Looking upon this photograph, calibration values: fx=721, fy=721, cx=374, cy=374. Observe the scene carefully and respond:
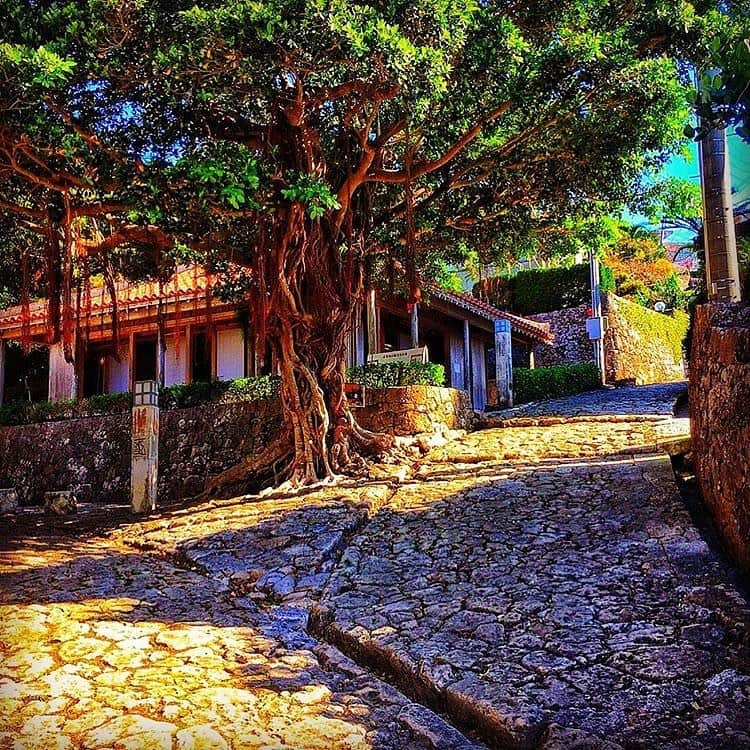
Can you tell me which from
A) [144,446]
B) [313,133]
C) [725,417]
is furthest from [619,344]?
[725,417]

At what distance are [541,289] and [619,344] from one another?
3999 mm

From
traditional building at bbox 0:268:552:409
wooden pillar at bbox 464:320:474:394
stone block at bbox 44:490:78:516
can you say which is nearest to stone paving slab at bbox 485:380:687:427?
wooden pillar at bbox 464:320:474:394

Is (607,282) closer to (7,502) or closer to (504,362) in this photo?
(504,362)

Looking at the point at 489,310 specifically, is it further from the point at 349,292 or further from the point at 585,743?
the point at 585,743

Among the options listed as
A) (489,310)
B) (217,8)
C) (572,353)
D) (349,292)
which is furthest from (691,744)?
(572,353)

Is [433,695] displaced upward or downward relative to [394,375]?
downward

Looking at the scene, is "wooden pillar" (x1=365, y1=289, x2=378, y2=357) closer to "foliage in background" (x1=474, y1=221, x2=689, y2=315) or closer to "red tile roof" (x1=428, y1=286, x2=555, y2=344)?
"red tile roof" (x1=428, y1=286, x2=555, y2=344)

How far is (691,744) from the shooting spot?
313 cm

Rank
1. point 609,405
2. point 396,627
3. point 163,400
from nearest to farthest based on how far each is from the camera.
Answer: point 396,627 < point 163,400 < point 609,405

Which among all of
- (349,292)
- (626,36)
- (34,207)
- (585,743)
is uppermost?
(626,36)

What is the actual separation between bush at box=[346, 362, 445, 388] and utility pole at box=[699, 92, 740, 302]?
6.31 metres

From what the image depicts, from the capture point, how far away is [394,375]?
13391 millimetres

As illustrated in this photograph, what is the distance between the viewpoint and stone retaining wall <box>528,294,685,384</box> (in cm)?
2369

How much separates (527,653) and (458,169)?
8.38 metres
